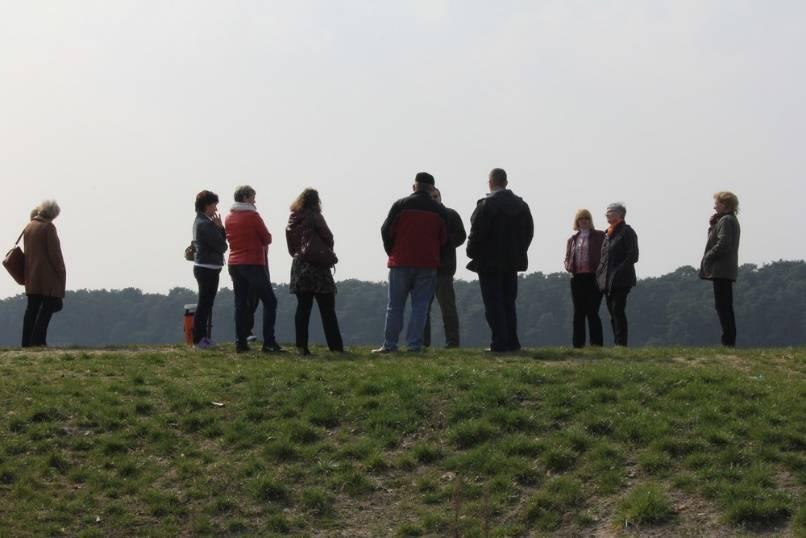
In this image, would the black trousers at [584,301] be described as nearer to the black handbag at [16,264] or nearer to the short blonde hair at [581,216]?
the short blonde hair at [581,216]

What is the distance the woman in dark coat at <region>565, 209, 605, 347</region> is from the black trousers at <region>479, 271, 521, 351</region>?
1.58m

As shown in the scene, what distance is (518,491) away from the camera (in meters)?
11.7

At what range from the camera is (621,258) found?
1755 centimetres

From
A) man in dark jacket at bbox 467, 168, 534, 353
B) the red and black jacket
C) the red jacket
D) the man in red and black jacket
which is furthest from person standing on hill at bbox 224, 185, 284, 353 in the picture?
Result: man in dark jacket at bbox 467, 168, 534, 353

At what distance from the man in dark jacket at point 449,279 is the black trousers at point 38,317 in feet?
17.0

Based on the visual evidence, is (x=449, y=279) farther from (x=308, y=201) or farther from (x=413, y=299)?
(x=308, y=201)

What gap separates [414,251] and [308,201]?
58.1 inches

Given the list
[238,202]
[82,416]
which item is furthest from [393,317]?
[82,416]

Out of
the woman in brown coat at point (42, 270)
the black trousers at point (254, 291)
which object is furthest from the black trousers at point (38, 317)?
the black trousers at point (254, 291)

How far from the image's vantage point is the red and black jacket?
54.7ft

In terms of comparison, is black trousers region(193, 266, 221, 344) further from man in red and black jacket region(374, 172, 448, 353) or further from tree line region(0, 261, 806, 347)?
tree line region(0, 261, 806, 347)

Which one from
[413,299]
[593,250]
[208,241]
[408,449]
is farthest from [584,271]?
[408,449]

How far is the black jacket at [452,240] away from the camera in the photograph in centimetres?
1759

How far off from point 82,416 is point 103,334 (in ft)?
310
